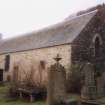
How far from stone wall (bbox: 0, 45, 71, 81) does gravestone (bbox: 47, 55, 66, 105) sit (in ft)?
30.1

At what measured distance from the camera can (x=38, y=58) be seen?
22094 millimetres

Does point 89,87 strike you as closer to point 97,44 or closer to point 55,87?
point 55,87

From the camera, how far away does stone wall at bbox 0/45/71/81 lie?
19.0 meters

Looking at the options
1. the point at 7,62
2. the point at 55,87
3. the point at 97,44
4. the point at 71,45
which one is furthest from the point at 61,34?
the point at 55,87

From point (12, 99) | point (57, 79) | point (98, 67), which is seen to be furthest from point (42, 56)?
point (57, 79)

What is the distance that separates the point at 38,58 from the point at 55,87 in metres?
12.9

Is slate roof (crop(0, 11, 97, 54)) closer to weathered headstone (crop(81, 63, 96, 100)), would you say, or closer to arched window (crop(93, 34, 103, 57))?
arched window (crop(93, 34, 103, 57))

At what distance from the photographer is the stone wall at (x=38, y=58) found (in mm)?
19031

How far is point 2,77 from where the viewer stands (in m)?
27.6

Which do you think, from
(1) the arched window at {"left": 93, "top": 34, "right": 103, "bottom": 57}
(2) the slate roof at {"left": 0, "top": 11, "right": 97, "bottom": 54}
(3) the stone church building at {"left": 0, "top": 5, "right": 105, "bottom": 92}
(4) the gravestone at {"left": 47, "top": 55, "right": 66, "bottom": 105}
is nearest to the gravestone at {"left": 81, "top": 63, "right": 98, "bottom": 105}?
(4) the gravestone at {"left": 47, "top": 55, "right": 66, "bottom": 105}

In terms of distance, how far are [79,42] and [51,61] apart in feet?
9.98

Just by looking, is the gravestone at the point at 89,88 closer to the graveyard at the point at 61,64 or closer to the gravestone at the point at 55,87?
the graveyard at the point at 61,64

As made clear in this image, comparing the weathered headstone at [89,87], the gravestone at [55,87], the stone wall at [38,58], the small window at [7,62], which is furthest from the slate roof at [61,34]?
the gravestone at [55,87]

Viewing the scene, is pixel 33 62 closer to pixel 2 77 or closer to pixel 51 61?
pixel 51 61
